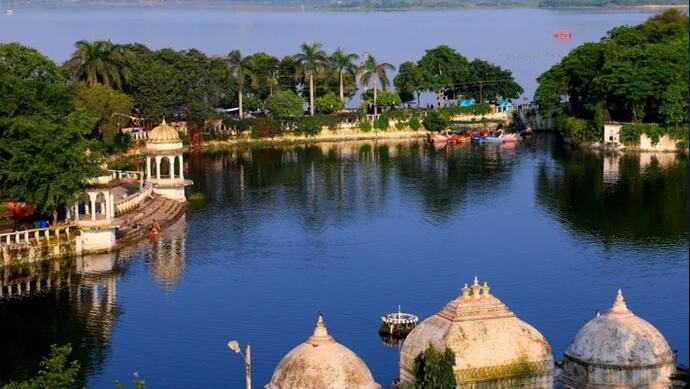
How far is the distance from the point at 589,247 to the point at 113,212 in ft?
58.3

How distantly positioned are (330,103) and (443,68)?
11.8 metres

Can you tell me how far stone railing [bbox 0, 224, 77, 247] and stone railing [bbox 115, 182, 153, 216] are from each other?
18.7 feet

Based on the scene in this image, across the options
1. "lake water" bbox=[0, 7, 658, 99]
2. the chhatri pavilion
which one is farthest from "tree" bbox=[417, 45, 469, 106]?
the chhatri pavilion

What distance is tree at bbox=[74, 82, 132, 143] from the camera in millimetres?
75250

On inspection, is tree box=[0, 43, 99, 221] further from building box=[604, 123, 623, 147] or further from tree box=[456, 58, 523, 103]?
tree box=[456, 58, 523, 103]

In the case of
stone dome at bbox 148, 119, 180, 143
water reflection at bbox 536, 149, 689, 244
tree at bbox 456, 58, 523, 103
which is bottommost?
water reflection at bbox 536, 149, 689, 244

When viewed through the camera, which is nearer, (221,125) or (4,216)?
(4,216)

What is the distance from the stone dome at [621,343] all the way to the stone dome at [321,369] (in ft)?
15.1

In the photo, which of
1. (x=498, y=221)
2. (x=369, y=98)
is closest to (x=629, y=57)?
(x=369, y=98)

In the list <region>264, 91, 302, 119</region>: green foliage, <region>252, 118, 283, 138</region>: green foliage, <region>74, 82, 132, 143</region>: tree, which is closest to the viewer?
<region>74, 82, 132, 143</region>: tree

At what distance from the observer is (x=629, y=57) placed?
86562 millimetres

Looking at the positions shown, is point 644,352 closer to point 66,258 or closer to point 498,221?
point 66,258

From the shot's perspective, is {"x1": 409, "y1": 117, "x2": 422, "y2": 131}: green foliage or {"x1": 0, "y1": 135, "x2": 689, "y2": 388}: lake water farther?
{"x1": 409, "y1": 117, "x2": 422, "y2": 131}: green foliage

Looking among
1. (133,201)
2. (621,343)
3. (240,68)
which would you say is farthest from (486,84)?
(621,343)
